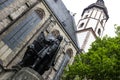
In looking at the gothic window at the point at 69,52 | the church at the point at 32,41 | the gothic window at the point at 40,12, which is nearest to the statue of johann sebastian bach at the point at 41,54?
the church at the point at 32,41

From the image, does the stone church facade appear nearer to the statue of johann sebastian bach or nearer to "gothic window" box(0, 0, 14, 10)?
"gothic window" box(0, 0, 14, 10)

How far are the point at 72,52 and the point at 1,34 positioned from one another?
9.88 metres

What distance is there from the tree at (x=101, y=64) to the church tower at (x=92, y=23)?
56.8 feet

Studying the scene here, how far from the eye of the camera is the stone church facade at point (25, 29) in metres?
18.9

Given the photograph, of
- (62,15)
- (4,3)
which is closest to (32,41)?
(4,3)

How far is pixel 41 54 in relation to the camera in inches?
515

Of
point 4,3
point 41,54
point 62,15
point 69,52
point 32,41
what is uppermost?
point 4,3

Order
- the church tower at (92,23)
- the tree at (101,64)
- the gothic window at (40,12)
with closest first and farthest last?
the tree at (101,64)
the gothic window at (40,12)
the church tower at (92,23)

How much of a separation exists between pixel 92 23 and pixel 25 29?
1432cm

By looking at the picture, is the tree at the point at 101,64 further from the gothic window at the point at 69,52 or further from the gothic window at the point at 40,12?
the gothic window at the point at 69,52

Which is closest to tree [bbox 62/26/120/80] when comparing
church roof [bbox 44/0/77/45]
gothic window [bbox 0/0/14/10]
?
gothic window [bbox 0/0/14/10]

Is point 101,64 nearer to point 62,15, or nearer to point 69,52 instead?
point 69,52

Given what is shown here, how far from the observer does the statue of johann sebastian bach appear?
12789 mm

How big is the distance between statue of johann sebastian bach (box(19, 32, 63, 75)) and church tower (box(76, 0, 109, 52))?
1724cm
